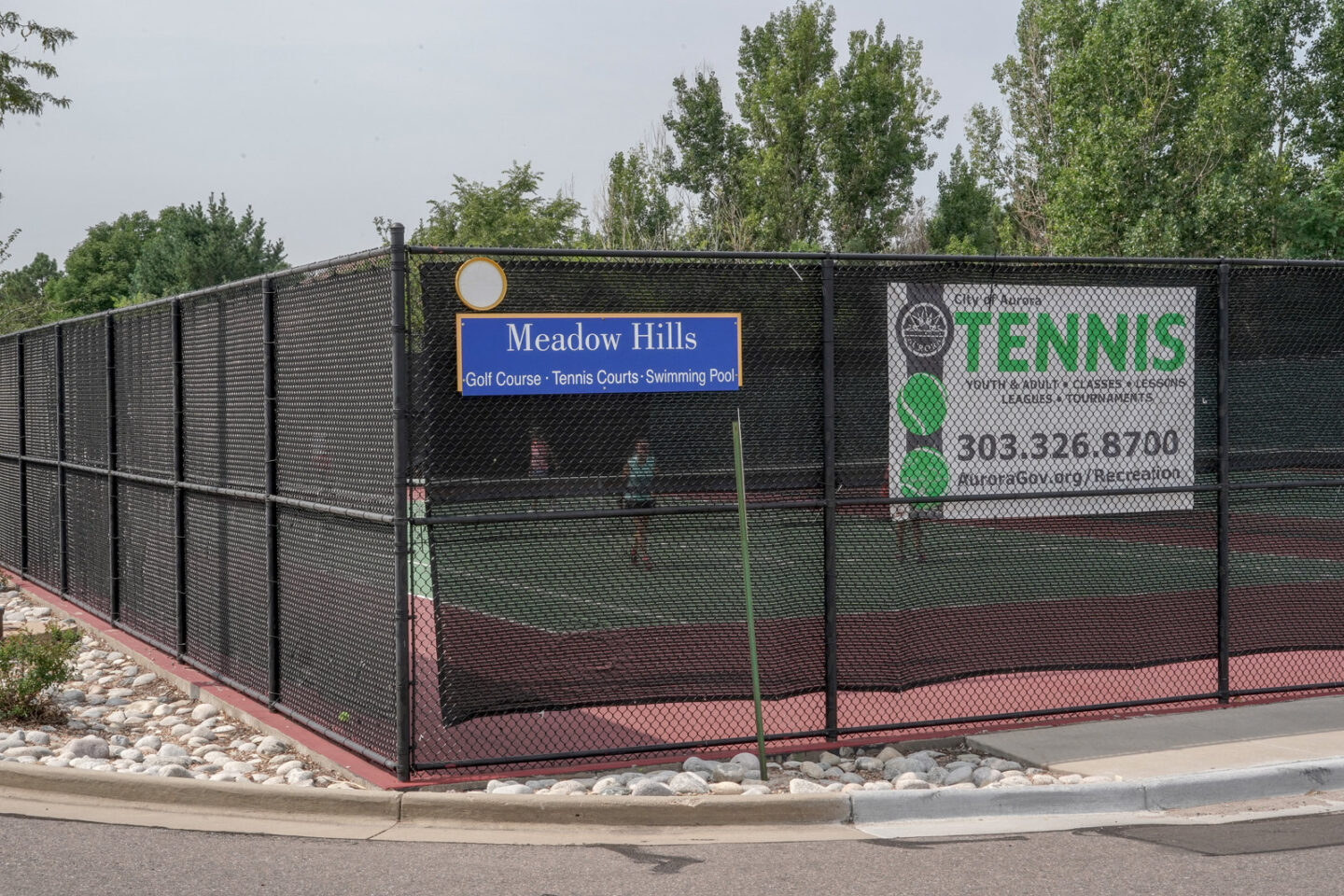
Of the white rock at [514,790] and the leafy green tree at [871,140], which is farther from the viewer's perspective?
the leafy green tree at [871,140]

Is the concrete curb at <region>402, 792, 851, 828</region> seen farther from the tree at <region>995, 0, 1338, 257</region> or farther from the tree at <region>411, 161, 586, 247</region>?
the tree at <region>411, 161, 586, 247</region>

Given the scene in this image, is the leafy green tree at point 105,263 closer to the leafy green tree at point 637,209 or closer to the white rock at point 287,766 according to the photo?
the leafy green tree at point 637,209

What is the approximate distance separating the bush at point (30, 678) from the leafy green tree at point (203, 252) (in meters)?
65.1

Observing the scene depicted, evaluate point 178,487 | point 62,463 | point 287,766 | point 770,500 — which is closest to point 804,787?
point 770,500

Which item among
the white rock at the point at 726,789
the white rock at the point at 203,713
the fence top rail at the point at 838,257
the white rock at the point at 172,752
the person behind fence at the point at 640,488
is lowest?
the white rock at the point at 203,713

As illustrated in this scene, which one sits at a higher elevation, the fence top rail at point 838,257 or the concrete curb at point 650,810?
the fence top rail at point 838,257

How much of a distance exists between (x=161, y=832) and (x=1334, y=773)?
636 cm

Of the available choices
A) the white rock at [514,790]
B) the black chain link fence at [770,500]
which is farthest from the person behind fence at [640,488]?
the white rock at [514,790]

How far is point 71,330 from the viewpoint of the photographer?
45.6ft

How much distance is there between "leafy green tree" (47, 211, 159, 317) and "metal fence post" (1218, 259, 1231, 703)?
363 feet

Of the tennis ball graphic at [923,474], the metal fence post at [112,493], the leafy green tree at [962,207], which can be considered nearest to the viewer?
the tennis ball graphic at [923,474]

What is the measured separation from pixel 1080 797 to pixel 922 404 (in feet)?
8.83

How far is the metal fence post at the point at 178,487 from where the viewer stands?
10.8 meters

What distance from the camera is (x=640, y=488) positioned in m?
8.02
